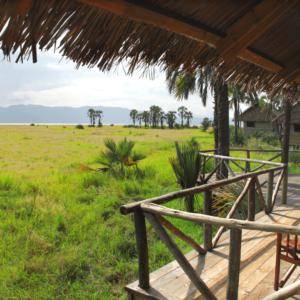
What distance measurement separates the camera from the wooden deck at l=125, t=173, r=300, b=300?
2.33m

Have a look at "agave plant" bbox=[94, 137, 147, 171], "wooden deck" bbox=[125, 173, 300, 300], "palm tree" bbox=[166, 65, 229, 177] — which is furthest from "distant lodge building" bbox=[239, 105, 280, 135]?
"wooden deck" bbox=[125, 173, 300, 300]

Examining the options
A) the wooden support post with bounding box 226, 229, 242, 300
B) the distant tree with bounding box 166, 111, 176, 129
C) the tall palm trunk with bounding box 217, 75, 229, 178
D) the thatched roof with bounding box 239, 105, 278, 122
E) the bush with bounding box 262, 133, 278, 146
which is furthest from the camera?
the distant tree with bounding box 166, 111, 176, 129

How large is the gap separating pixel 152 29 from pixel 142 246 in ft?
6.60

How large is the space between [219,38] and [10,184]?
8.91 m

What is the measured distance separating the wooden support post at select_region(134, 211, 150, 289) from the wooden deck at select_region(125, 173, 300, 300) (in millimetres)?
94

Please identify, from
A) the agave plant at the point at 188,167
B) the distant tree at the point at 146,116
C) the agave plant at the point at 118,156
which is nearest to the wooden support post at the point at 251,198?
the agave plant at the point at 188,167

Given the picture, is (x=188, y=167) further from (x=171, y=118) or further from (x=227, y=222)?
(x=171, y=118)

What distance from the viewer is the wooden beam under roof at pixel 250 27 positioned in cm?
200

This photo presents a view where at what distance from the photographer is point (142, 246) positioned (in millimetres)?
2340

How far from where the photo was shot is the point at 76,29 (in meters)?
2.00

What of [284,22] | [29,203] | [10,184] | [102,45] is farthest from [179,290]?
[10,184]

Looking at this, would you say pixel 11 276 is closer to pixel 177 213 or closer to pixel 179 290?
pixel 179 290

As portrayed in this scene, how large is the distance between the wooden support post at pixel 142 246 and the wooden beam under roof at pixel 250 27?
168 centimetres

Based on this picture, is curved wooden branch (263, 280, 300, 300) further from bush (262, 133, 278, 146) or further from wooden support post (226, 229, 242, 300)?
bush (262, 133, 278, 146)
